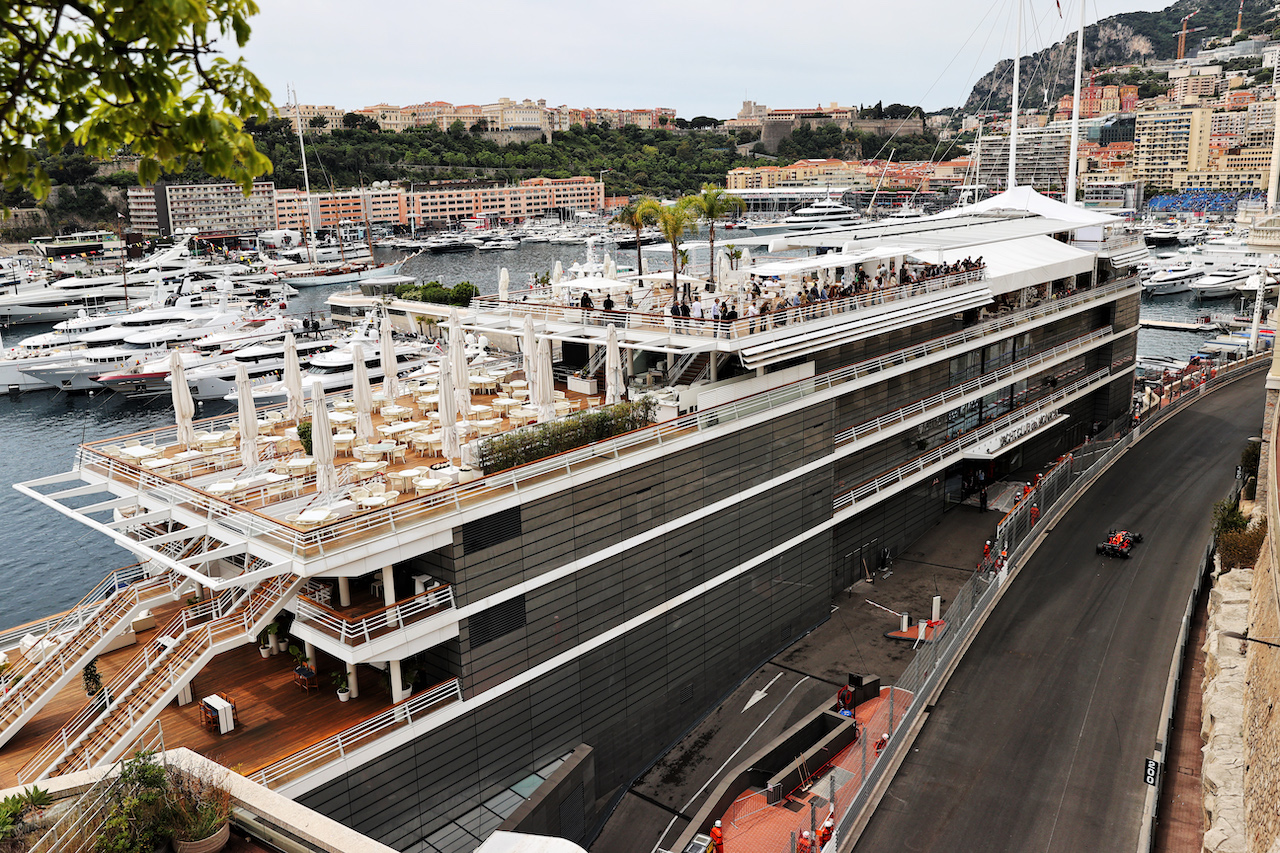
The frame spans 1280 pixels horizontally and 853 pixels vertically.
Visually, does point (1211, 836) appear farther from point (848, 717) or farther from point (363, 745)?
point (363, 745)

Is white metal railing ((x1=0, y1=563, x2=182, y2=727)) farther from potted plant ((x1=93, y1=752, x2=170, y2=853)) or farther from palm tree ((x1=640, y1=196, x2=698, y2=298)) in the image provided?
palm tree ((x1=640, y1=196, x2=698, y2=298))

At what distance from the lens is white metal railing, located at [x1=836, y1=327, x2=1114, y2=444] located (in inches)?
1155

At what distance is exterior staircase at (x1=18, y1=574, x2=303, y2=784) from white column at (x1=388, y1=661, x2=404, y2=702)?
2394 mm

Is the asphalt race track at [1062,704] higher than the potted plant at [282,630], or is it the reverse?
the potted plant at [282,630]

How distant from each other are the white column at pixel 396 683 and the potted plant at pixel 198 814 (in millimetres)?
7378

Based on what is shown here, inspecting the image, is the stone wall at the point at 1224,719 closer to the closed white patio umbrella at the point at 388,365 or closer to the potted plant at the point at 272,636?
the potted plant at the point at 272,636

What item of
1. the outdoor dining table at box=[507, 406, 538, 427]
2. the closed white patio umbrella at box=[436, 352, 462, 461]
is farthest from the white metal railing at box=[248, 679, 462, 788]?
the outdoor dining table at box=[507, 406, 538, 427]

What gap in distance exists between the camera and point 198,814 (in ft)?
32.8

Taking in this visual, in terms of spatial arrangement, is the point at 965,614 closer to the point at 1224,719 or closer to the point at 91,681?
the point at 1224,719

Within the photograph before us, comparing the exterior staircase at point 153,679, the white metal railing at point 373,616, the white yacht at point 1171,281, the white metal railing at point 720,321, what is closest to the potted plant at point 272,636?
the exterior staircase at point 153,679

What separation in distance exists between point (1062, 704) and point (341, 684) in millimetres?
18661

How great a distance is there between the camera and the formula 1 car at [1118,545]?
1313 inches

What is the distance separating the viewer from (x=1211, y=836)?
17219 mm

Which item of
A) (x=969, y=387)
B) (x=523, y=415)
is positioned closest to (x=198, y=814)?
(x=523, y=415)
